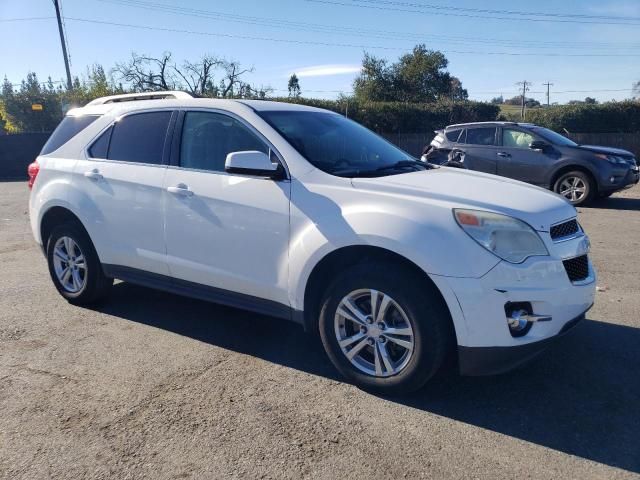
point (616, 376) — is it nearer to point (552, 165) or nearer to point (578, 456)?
point (578, 456)

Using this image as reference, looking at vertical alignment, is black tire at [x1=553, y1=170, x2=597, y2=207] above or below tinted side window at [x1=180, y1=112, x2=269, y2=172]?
below

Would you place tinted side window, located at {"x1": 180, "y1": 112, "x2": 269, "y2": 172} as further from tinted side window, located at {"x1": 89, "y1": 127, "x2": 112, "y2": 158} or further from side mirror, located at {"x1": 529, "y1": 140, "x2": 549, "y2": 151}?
side mirror, located at {"x1": 529, "y1": 140, "x2": 549, "y2": 151}

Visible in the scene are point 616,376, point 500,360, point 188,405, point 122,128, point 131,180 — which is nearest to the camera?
point 500,360

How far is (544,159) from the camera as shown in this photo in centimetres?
1143

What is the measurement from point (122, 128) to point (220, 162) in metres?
1.25

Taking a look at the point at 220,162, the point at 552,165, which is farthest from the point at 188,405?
the point at 552,165

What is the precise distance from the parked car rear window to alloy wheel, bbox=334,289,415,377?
10.5 feet

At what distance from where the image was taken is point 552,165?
1134 cm

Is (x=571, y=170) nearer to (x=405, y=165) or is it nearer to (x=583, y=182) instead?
(x=583, y=182)

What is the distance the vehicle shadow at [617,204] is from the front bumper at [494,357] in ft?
30.6

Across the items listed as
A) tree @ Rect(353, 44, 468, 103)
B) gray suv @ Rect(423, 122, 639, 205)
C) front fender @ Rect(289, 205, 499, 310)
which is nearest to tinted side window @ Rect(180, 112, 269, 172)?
front fender @ Rect(289, 205, 499, 310)

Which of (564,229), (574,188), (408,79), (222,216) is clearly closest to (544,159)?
(574,188)

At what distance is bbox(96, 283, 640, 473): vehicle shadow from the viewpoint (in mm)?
3049

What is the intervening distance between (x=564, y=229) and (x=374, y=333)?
1399 millimetres
